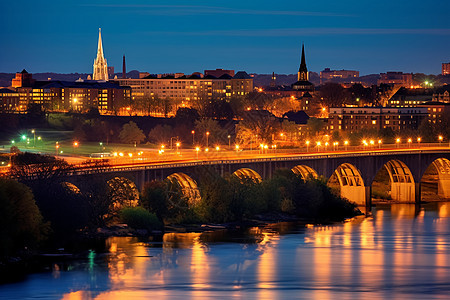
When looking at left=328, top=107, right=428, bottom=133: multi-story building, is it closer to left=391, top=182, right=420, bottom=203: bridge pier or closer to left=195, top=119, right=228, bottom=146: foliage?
left=195, top=119, right=228, bottom=146: foliage

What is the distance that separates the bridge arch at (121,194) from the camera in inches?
2542

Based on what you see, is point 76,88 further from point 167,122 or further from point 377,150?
point 377,150

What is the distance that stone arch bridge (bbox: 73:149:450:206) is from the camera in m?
71.6

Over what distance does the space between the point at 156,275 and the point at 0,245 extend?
8063 mm

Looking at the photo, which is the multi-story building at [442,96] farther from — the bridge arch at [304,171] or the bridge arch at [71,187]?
the bridge arch at [71,187]

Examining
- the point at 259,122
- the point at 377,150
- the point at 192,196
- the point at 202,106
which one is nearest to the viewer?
the point at 192,196

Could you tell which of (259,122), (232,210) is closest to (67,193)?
(232,210)

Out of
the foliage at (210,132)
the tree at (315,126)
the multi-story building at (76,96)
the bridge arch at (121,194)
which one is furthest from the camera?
the multi-story building at (76,96)

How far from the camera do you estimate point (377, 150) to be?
92062 mm

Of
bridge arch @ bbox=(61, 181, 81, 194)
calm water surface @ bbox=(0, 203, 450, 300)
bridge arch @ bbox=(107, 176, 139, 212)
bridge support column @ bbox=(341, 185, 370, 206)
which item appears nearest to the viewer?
calm water surface @ bbox=(0, 203, 450, 300)

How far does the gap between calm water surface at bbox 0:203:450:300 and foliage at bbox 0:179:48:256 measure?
286 centimetres

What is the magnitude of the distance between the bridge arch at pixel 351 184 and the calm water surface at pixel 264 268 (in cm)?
1690

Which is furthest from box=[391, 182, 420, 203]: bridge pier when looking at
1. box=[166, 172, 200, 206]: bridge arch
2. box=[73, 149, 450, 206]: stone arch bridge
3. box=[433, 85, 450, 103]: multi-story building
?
box=[433, 85, 450, 103]: multi-story building

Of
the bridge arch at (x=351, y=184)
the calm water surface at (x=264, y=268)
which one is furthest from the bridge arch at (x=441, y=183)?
the calm water surface at (x=264, y=268)
